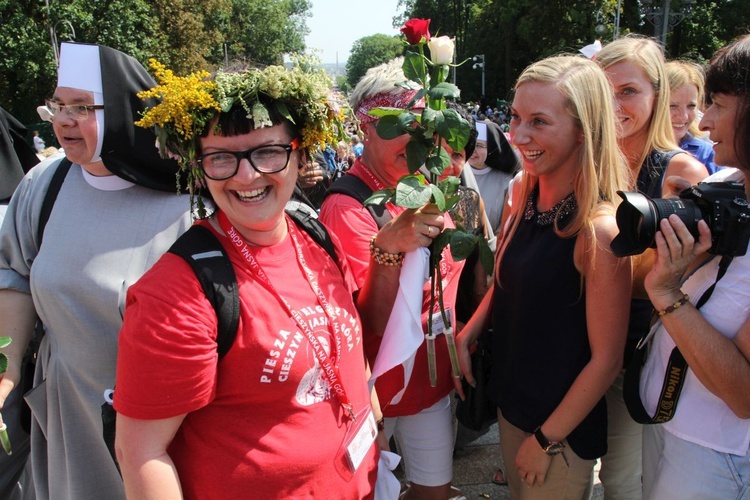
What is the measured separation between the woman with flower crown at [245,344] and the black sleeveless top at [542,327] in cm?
60

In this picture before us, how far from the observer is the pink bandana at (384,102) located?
7.24 ft

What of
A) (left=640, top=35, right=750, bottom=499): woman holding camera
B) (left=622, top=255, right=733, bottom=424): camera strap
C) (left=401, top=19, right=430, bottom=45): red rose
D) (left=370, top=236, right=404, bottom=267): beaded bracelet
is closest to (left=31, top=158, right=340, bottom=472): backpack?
(left=370, top=236, right=404, bottom=267): beaded bracelet

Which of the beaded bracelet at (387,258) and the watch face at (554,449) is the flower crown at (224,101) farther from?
the watch face at (554,449)

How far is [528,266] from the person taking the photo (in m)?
1.88

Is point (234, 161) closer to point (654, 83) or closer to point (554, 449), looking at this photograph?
point (554, 449)

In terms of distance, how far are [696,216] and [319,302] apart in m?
1.09

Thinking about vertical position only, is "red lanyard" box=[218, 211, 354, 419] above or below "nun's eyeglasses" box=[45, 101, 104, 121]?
below

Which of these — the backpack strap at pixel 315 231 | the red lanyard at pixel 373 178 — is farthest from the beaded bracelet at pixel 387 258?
the red lanyard at pixel 373 178

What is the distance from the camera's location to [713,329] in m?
1.56

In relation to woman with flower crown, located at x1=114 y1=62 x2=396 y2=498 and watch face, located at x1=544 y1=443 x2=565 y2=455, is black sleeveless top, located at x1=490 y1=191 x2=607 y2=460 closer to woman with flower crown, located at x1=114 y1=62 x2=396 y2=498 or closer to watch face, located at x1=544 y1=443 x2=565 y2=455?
watch face, located at x1=544 y1=443 x2=565 y2=455

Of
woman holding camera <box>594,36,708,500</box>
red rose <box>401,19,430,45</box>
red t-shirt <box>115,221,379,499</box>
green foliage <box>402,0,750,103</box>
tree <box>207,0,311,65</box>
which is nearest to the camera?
red t-shirt <box>115,221,379,499</box>

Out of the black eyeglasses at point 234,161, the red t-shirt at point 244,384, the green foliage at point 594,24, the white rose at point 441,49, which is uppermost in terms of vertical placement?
the green foliage at point 594,24

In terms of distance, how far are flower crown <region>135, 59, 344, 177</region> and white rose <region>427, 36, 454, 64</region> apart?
1.15ft

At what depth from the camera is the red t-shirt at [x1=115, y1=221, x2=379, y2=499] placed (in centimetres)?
134
